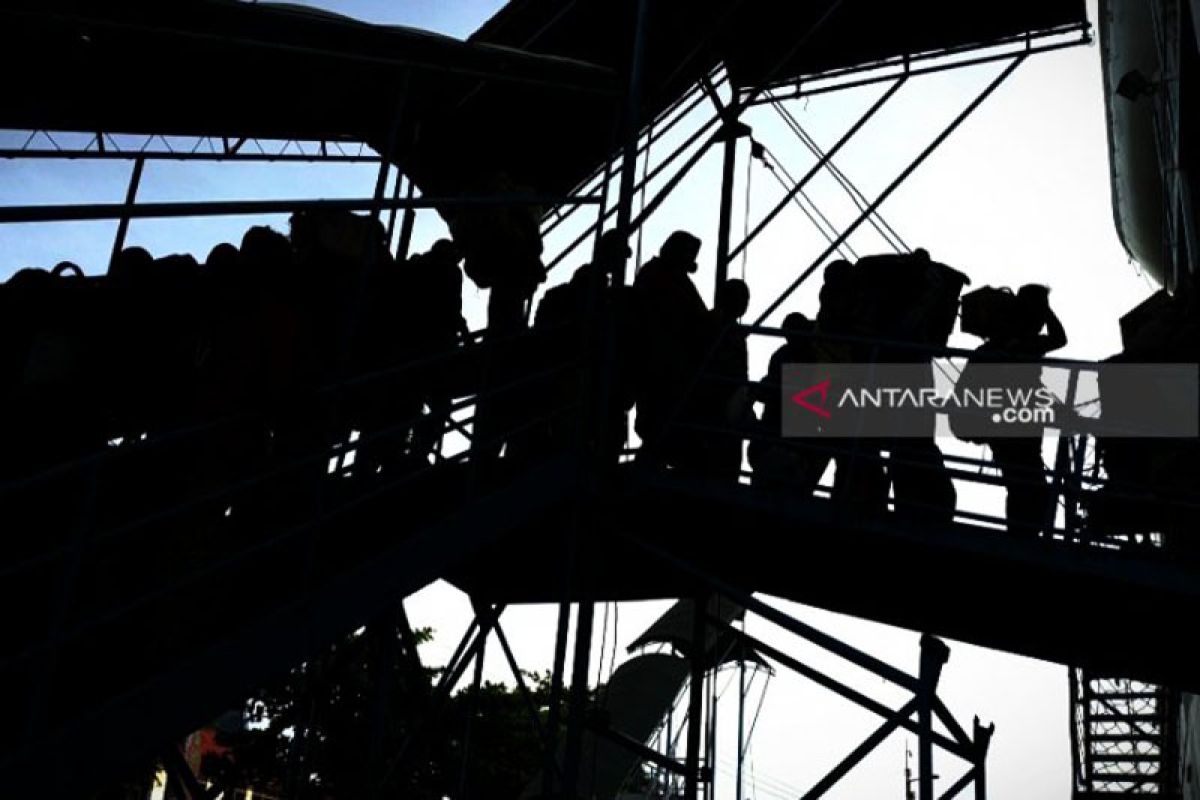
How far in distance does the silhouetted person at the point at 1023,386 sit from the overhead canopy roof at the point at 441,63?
7.71 ft

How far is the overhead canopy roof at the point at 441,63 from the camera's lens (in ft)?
15.5

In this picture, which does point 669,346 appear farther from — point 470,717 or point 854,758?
point 470,717

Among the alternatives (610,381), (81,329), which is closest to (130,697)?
(81,329)

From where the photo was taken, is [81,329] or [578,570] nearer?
[81,329]

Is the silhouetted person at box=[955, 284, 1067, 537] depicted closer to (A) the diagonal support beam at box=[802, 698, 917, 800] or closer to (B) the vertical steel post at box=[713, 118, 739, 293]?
(A) the diagonal support beam at box=[802, 698, 917, 800]

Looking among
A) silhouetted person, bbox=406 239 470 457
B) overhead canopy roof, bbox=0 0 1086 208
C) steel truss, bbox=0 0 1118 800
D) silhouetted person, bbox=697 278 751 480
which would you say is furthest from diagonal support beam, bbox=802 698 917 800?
overhead canopy roof, bbox=0 0 1086 208

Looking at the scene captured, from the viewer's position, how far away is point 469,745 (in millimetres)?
7887

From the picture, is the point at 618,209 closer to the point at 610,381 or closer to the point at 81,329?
the point at 610,381

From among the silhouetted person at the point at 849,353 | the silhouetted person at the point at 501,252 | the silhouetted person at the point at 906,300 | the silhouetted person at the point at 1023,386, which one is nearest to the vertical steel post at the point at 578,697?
the silhouetted person at the point at 849,353

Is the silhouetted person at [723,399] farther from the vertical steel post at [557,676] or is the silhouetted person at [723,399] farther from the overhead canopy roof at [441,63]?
the overhead canopy roof at [441,63]

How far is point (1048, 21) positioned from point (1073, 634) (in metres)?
5.23

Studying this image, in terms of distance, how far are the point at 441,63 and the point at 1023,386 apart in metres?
3.24

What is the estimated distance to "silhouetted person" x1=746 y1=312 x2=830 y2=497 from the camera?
5.37m

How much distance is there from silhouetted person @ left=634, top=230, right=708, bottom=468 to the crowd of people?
0.04ft
